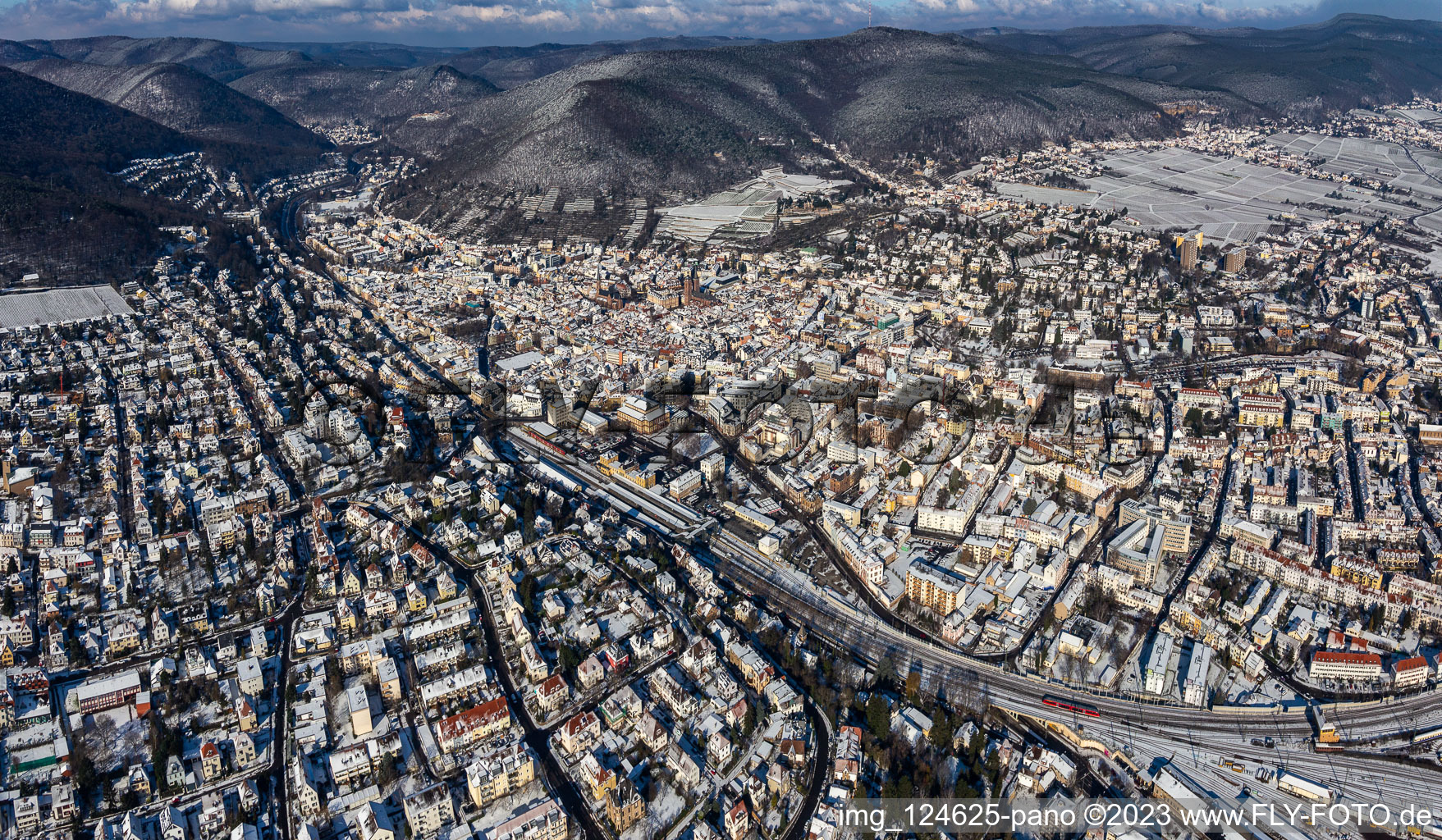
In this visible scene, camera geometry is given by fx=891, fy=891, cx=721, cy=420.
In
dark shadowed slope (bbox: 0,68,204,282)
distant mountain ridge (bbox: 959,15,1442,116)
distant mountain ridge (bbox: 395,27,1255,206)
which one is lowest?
dark shadowed slope (bbox: 0,68,204,282)

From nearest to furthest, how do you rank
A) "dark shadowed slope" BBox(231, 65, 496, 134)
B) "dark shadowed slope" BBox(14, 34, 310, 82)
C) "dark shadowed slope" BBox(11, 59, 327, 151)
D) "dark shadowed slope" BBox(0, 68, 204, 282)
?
"dark shadowed slope" BBox(0, 68, 204, 282)
"dark shadowed slope" BBox(11, 59, 327, 151)
"dark shadowed slope" BBox(231, 65, 496, 134)
"dark shadowed slope" BBox(14, 34, 310, 82)

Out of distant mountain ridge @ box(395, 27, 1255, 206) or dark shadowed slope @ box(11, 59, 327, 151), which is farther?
dark shadowed slope @ box(11, 59, 327, 151)

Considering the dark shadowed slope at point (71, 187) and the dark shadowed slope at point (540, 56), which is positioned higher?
the dark shadowed slope at point (540, 56)

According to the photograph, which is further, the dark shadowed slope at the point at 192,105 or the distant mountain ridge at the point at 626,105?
the dark shadowed slope at the point at 192,105

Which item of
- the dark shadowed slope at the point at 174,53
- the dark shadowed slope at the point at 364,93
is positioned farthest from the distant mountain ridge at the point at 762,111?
the dark shadowed slope at the point at 174,53

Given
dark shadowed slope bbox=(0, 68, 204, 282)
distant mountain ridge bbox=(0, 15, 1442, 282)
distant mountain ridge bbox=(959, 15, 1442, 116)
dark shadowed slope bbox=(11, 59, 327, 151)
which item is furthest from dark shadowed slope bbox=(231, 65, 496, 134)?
distant mountain ridge bbox=(959, 15, 1442, 116)

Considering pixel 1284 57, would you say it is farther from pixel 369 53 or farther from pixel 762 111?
pixel 369 53

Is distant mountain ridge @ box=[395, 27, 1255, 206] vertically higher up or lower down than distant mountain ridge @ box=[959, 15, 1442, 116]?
lower down

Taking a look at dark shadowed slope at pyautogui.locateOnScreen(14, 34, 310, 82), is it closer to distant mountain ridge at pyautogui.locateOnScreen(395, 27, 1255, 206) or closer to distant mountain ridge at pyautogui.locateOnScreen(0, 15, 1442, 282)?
distant mountain ridge at pyautogui.locateOnScreen(0, 15, 1442, 282)

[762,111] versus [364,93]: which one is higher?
[762,111]

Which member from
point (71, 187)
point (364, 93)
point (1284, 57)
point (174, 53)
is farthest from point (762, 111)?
point (174, 53)

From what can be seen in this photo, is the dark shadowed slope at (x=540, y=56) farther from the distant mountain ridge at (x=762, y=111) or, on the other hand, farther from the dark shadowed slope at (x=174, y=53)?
the distant mountain ridge at (x=762, y=111)
